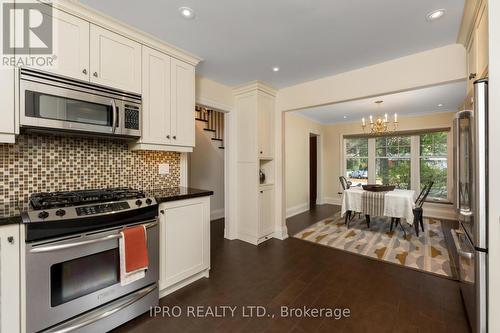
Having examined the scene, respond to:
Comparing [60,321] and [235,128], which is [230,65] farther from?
[60,321]

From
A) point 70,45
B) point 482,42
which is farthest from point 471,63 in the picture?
point 70,45

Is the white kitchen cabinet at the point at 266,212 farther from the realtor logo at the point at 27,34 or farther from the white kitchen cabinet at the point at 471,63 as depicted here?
the realtor logo at the point at 27,34

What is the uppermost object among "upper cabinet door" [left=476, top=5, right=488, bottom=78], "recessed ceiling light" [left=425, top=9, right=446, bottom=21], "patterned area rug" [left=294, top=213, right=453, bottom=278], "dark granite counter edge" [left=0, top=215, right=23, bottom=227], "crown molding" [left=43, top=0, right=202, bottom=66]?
"recessed ceiling light" [left=425, top=9, right=446, bottom=21]

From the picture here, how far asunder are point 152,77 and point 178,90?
0.99ft

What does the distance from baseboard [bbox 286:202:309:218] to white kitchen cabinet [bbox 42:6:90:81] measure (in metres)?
4.65

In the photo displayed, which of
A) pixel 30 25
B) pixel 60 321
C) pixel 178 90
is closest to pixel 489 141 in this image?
pixel 178 90

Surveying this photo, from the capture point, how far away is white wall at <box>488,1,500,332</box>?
49.1 inches

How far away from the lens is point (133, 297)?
1.78 metres

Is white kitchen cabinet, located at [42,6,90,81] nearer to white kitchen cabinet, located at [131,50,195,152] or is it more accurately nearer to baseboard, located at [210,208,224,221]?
white kitchen cabinet, located at [131,50,195,152]

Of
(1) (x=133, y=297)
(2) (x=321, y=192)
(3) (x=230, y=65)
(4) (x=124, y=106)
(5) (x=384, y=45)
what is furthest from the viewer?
(2) (x=321, y=192)

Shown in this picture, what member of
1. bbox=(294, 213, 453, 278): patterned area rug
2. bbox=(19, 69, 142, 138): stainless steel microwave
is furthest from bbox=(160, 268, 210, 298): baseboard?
bbox=(294, 213, 453, 278): patterned area rug

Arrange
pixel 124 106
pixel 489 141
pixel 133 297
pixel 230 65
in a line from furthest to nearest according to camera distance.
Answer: pixel 230 65 < pixel 124 106 < pixel 133 297 < pixel 489 141

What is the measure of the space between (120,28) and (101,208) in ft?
5.30

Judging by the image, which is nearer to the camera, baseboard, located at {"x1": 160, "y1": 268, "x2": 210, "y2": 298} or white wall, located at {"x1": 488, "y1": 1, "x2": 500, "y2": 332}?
white wall, located at {"x1": 488, "y1": 1, "x2": 500, "y2": 332}
